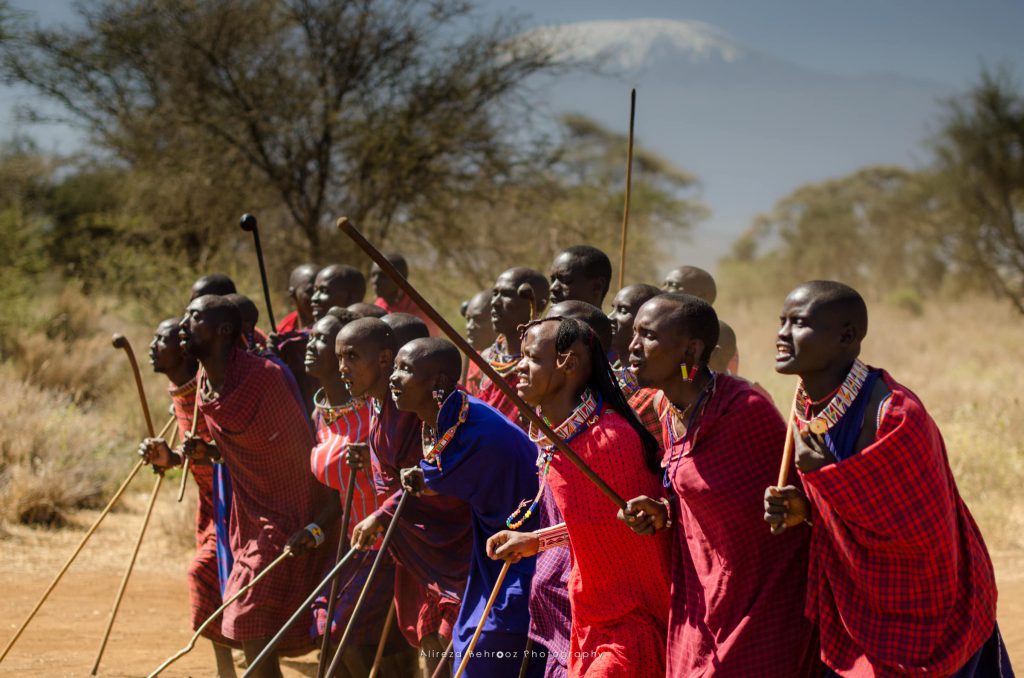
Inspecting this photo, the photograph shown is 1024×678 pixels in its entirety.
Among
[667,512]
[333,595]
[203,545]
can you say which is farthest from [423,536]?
[203,545]

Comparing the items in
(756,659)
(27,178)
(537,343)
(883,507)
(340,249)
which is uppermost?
(27,178)

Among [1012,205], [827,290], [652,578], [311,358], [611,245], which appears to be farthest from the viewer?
[1012,205]

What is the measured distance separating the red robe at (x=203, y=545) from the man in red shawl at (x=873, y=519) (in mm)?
3423

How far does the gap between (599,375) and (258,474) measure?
2295mm

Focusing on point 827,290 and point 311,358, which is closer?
point 827,290

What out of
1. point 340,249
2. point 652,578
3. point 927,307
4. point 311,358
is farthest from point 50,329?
point 927,307

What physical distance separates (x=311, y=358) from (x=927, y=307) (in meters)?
22.5

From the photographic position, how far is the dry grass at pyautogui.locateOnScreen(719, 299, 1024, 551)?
9.89 metres

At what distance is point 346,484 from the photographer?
5.48 m

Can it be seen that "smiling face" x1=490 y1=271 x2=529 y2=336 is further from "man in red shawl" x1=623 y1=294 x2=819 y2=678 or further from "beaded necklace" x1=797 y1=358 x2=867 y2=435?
"beaded necklace" x1=797 y1=358 x2=867 y2=435

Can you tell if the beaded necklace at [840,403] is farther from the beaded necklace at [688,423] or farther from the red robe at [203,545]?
the red robe at [203,545]

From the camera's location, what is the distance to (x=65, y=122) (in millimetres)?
18172

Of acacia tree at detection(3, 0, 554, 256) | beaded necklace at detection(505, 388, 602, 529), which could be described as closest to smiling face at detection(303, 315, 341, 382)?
beaded necklace at detection(505, 388, 602, 529)

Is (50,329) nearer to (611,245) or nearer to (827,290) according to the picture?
(611,245)
